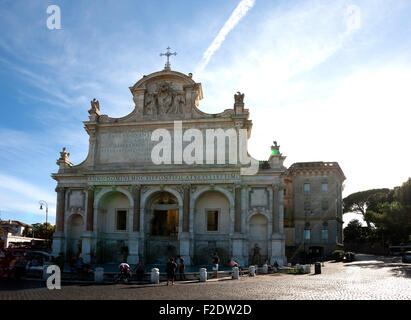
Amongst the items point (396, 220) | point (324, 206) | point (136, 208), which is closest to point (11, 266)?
point (136, 208)

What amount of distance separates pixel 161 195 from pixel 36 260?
13.6 m

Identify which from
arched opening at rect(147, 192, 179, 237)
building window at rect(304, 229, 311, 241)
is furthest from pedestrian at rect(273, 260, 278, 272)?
building window at rect(304, 229, 311, 241)

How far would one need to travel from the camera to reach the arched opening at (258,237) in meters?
34.9

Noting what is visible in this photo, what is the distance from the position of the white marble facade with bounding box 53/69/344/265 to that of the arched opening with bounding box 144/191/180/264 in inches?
3.7

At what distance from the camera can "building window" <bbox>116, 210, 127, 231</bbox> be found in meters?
38.5

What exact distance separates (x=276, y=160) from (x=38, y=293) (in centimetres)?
2350

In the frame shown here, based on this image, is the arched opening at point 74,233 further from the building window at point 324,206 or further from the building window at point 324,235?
the building window at point 324,206

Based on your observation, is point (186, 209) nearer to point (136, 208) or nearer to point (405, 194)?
point (136, 208)

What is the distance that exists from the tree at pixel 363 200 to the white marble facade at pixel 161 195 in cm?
5756

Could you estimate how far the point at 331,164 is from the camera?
61.5 metres

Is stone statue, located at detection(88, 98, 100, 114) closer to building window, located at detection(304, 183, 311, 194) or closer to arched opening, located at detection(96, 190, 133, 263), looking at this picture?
arched opening, located at detection(96, 190, 133, 263)
